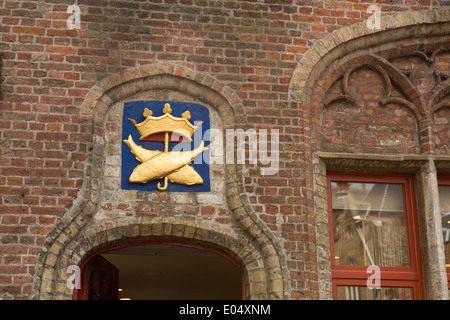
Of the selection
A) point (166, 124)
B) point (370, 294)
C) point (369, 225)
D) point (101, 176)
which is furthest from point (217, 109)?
point (370, 294)

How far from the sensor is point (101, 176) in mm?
5598

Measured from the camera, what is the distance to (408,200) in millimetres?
6152

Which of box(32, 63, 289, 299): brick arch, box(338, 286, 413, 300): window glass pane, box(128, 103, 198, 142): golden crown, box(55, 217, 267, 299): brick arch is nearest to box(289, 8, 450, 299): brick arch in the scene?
box(338, 286, 413, 300): window glass pane

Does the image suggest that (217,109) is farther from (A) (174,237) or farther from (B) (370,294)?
(B) (370,294)

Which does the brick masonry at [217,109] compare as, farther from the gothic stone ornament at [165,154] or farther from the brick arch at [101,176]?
the gothic stone ornament at [165,154]

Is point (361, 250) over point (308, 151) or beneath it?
beneath

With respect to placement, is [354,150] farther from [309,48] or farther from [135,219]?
[135,219]

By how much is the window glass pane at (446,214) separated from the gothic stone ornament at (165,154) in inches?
Result: 94.8

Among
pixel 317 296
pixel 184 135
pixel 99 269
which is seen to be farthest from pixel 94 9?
pixel 317 296

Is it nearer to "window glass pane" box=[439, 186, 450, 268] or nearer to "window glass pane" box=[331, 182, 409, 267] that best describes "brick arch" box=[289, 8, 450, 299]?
"window glass pane" box=[331, 182, 409, 267]

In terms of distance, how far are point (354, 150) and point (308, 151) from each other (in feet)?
1.60

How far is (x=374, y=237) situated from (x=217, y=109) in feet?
6.28

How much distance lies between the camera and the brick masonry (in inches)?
213

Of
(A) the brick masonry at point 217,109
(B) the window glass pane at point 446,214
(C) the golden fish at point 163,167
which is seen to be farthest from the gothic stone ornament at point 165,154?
(B) the window glass pane at point 446,214
